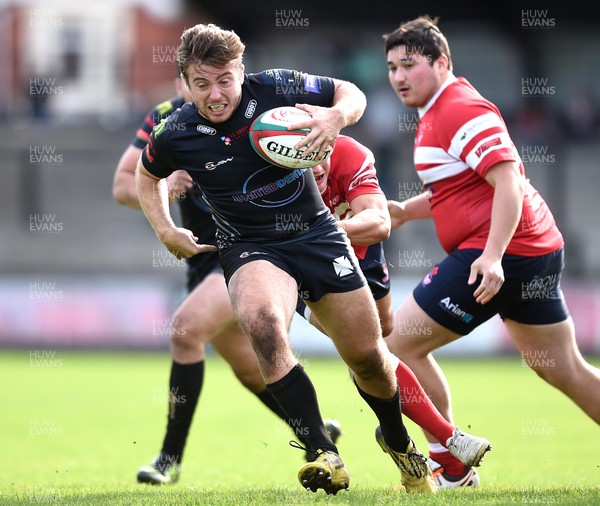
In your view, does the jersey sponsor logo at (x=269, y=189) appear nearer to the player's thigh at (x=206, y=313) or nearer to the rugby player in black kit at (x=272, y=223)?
the rugby player in black kit at (x=272, y=223)

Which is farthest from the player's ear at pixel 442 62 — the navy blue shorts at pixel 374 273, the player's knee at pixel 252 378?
the player's knee at pixel 252 378

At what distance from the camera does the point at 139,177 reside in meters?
5.06

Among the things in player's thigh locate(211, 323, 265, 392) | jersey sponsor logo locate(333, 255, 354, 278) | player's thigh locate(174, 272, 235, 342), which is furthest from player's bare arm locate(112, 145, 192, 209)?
jersey sponsor logo locate(333, 255, 354, 278)

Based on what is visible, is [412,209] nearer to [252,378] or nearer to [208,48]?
A: [252,378]

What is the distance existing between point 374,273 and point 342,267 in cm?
102

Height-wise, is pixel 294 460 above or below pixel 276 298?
below

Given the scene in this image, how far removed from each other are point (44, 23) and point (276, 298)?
31091mm

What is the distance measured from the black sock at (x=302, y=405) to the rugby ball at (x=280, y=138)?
97 centimetres

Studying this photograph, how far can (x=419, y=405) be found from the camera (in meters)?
5.38

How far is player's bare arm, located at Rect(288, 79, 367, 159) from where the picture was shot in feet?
15.2

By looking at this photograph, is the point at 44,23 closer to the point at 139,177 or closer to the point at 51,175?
the point at 51,175

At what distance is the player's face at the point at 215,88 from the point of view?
4719 millimetres

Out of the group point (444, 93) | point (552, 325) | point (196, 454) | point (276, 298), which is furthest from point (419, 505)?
point (196, 454)

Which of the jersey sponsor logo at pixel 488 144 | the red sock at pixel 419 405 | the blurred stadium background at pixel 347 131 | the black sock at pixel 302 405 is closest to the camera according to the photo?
the black sock at pixel 302 405
